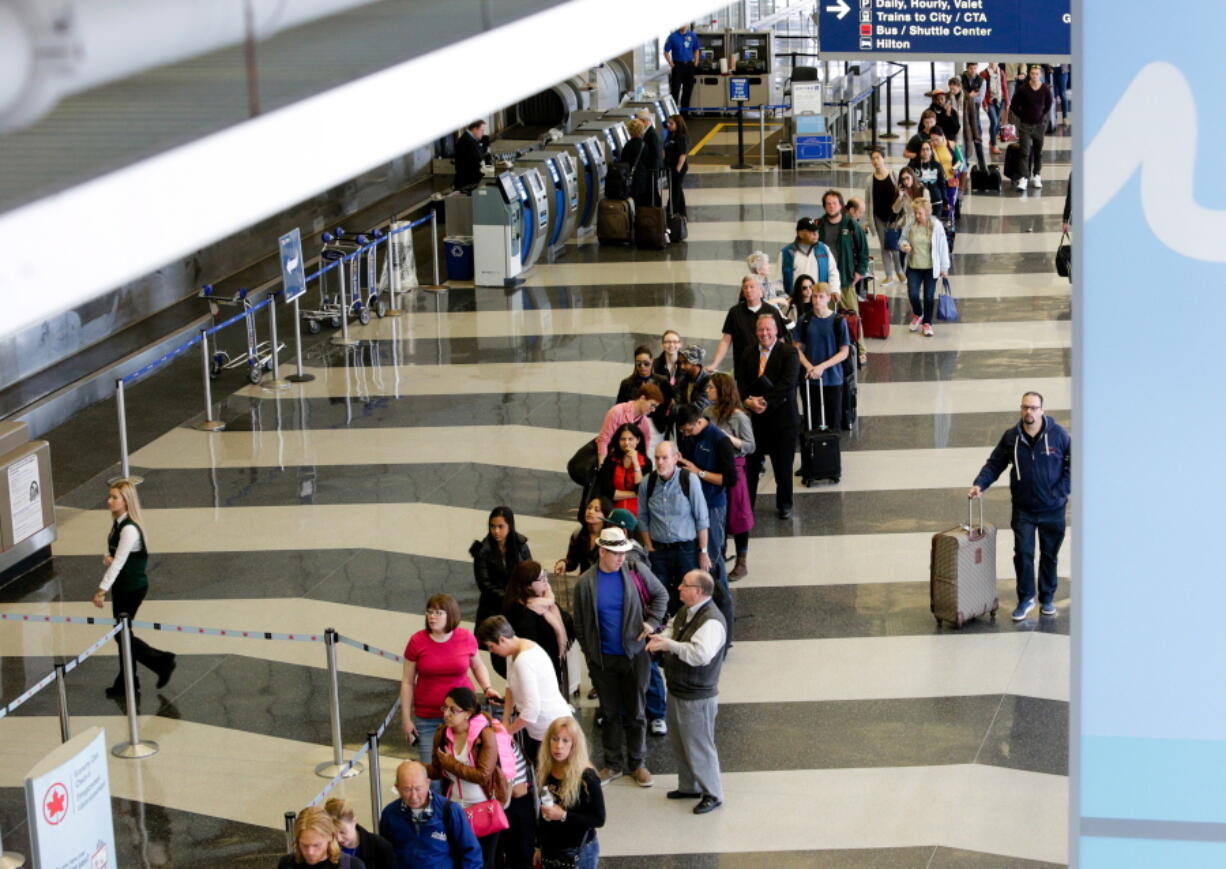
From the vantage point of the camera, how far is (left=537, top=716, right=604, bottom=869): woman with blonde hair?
6945 mm

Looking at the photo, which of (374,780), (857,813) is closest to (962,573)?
(857,813)

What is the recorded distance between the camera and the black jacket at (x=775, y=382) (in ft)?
36.7

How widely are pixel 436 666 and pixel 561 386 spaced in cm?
695

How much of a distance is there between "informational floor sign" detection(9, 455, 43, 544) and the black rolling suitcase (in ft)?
16.6

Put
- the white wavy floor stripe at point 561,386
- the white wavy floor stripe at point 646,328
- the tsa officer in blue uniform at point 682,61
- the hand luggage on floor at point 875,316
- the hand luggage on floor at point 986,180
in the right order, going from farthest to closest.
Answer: the tsa officer in blue uniform at point 682,61 → the hand luggage on floor at point 986,180 → the hand luggage on floor at point 875,316 → the white wavy floor stripe at point 646,328 → the white wavy floor stripe at point 561,386

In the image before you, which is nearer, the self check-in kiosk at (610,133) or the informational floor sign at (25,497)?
the informational floor sign at (25,497)

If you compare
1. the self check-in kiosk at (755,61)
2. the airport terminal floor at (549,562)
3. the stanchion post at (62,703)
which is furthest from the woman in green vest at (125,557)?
the self check-in kiosk at (755,61)

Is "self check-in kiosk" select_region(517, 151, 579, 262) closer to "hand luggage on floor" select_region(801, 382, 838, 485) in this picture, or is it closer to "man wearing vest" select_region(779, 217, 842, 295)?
"man wearing vest" select_region(779, 217, 842, 295)

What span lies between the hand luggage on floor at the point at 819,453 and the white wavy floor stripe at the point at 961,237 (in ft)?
23.3

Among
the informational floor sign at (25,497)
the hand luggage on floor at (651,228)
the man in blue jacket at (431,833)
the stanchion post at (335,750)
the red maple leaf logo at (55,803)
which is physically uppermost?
the hand luggage on floor at (651,228)

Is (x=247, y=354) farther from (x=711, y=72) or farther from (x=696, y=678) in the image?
(x=711, y=72)

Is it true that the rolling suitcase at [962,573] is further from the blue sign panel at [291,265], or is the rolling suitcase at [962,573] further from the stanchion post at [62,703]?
the blue sign panel at [291,265]

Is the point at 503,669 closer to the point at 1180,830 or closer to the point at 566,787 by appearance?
the point at 566,787

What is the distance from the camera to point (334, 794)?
846 cm
